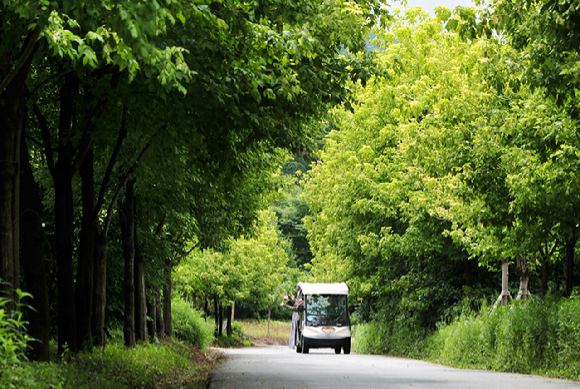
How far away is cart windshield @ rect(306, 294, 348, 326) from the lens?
3416 cm

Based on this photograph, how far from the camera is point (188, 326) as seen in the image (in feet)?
106

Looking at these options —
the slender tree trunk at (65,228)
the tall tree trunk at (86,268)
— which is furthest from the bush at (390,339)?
the slender tree trunk at (65,228)

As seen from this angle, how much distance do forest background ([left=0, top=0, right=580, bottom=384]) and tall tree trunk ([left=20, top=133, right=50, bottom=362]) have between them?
0.10 ft

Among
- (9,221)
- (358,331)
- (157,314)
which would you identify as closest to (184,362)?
(157,314)

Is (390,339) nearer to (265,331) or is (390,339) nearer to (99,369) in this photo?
(99,369)

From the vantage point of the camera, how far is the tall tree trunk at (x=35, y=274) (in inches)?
406

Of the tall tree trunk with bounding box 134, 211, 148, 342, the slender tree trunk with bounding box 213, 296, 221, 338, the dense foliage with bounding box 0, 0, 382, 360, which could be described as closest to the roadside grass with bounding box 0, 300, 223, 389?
the dense foliage with bounding box 0, 0, 382, 360

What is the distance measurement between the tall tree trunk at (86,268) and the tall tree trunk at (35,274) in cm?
276

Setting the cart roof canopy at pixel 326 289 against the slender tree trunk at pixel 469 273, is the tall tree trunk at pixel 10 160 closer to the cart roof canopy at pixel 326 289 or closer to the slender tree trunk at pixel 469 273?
the slender tree trunk at pixel 469 273

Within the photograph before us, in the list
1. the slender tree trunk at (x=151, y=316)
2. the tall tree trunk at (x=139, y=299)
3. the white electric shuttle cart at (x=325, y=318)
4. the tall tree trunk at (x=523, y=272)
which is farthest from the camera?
the white electric shuttle cart at (x=325, y=318)

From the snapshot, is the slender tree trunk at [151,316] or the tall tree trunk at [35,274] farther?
the slender tree trunk at [151,316]

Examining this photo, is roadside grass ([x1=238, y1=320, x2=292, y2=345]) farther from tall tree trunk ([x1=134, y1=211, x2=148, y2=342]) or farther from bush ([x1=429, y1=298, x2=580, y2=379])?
tall tree trunk ([x1=134, y1=211, x2=148, y2=342])

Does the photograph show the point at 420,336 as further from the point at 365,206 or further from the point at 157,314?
the point at 157,314

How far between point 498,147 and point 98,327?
1031 cm
